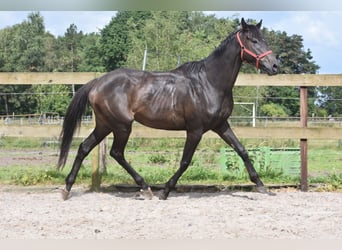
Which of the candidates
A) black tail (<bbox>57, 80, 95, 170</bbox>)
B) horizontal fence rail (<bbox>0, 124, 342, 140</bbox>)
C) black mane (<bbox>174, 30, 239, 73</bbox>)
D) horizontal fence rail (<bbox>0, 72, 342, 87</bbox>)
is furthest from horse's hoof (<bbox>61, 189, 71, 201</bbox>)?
black mane (<bbox>174, 30, 239, 73</bbox>)

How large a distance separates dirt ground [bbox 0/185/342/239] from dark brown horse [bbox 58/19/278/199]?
1.27 ft

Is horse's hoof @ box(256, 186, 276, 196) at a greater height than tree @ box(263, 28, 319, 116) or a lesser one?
lesser

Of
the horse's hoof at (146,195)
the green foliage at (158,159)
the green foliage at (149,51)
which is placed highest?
the green foliage at (149,51)

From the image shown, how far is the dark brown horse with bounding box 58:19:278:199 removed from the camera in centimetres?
429

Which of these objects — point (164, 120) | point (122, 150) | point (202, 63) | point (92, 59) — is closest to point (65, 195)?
point (122, 150)

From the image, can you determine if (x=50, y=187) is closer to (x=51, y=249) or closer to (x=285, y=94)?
(x=51, y=249)

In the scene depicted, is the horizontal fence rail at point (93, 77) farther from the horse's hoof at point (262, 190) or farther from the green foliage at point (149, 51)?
the horse's hoof at point (262, 190)

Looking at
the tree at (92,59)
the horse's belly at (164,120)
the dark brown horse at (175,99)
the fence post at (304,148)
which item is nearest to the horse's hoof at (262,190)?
the dark brown horse at (175,99)

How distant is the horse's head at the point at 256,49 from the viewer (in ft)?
13.8

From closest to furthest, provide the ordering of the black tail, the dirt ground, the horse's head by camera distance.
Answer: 1. the dirt ground
2. the horse's head
3. the black tail

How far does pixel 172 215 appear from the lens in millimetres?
3541

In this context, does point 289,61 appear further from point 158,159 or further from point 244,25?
point 244,25

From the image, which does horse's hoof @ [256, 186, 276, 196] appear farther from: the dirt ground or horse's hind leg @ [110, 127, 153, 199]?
horse's hind leg @ [110, 127, 153, 199]

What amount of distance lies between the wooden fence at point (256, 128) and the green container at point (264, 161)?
0.61m
